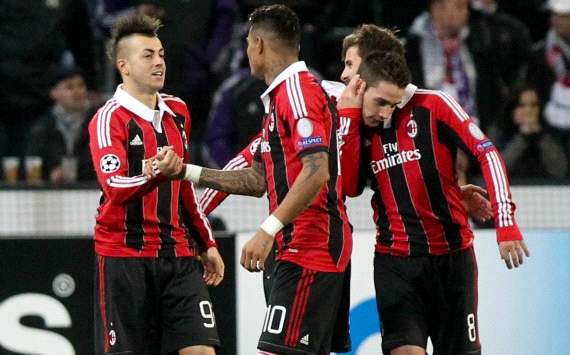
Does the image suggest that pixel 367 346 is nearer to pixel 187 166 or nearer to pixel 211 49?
pixel 187 166

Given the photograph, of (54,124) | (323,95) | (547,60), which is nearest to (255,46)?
(323,95)

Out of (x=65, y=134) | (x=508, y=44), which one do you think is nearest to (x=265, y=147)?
(x=65, y=134)

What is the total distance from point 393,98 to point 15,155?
4387mm

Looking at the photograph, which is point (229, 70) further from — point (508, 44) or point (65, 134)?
point (508, 44)

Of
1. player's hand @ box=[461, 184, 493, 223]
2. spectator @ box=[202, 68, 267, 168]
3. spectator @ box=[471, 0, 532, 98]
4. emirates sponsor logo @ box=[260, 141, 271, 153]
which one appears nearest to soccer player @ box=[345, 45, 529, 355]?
player's hand @ box=[461, 184, 493, 223]

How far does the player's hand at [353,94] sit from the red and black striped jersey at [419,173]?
211mm

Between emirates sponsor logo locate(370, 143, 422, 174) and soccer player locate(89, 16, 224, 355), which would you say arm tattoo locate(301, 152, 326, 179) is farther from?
soccer player locate(89, 16, 224, 355)

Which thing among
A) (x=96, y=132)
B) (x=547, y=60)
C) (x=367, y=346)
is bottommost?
(x=367, y=346)

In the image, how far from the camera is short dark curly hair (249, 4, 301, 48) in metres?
6.12

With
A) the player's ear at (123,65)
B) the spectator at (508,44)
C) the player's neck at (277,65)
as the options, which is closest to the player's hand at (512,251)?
the player's neck at (277,65)

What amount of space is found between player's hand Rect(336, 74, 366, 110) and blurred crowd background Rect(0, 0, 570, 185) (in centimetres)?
301

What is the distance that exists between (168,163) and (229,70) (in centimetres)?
443

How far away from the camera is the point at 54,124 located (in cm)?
978

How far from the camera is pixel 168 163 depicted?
6.08m
